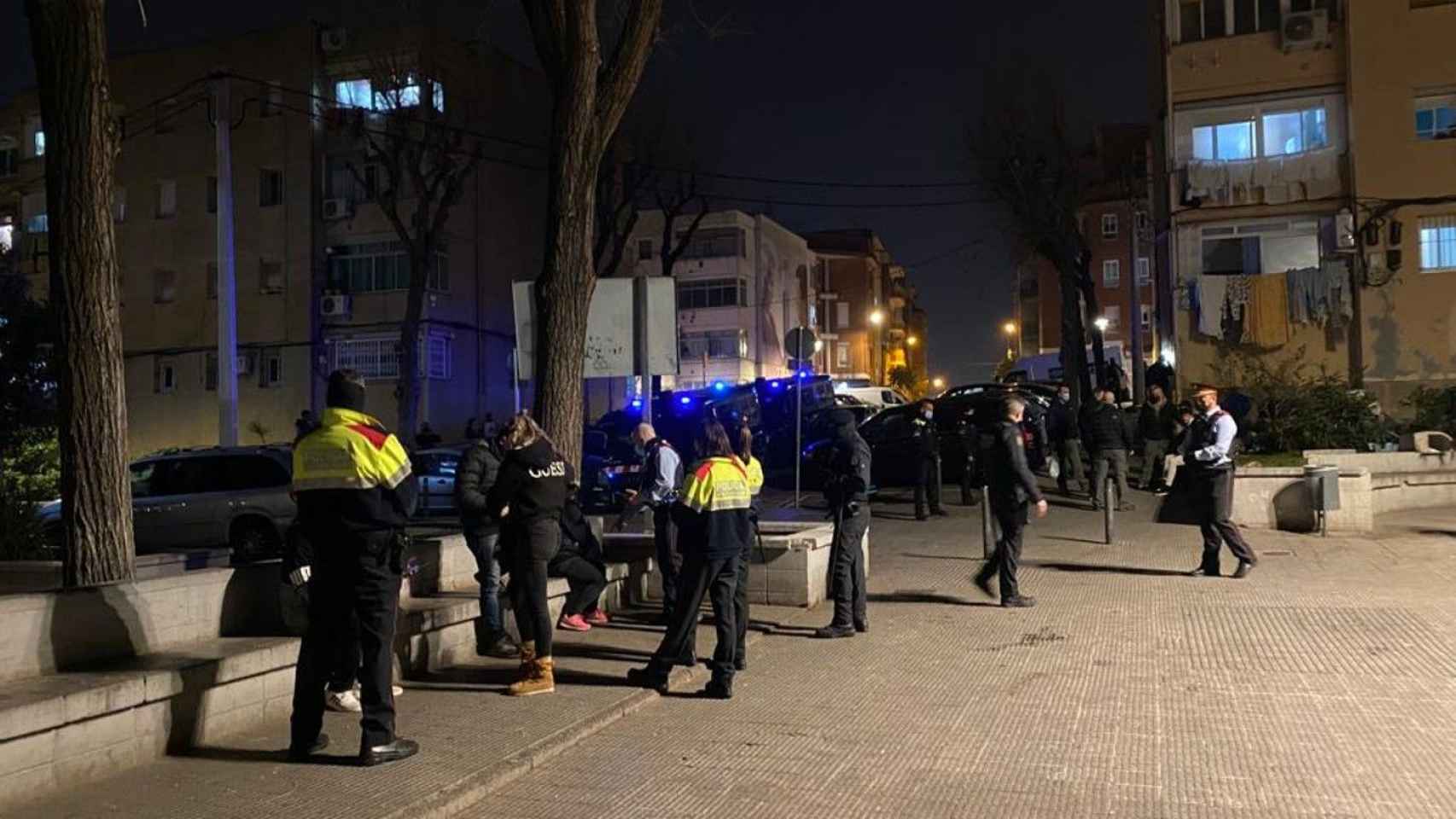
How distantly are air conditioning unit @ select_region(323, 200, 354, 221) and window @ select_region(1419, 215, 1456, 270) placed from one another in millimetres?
28582

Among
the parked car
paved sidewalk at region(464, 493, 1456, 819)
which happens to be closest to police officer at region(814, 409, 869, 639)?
paved sidewalk at region(464, 493, 1456, 819)

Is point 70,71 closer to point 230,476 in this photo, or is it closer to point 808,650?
point 808,650

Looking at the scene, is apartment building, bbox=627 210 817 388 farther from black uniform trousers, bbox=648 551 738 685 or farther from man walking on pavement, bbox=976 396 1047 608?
black uniform trousers, bbox=648 551 738 685

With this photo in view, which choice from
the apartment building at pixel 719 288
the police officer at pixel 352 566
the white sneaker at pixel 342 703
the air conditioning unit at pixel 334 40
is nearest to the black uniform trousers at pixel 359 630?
the police officer at pixel 352 566

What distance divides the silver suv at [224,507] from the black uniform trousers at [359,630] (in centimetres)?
933

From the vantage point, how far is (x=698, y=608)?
7.18m

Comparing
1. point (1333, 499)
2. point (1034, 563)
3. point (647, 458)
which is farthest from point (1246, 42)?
point (647, 458)

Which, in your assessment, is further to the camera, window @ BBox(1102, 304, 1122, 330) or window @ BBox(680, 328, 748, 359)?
window @ BBox(1102, 304, 1122, 330)

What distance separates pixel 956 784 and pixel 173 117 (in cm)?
3786

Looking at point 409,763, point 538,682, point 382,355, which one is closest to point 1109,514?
point 538,682

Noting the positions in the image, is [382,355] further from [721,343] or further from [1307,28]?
[1307,28]

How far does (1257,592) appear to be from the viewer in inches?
404

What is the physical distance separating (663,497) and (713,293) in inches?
1765

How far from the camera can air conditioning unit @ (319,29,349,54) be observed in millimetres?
34062
